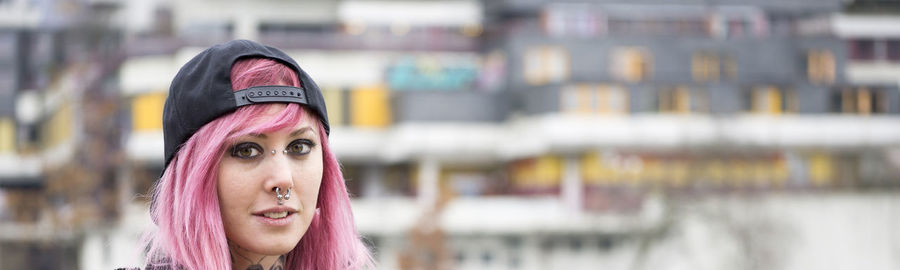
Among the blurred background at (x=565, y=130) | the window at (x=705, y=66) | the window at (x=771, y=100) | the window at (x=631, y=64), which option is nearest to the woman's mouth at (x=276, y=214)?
the blurred background at (x=565, y=130)

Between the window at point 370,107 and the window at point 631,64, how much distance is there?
24.8 feet

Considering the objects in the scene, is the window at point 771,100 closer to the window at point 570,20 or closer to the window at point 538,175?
the window at point 570,20

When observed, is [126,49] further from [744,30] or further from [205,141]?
[205,141]

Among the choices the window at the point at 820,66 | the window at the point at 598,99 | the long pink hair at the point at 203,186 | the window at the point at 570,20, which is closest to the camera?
the long pink hair at the point at 203,186

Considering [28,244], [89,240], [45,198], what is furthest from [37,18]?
[89,240]

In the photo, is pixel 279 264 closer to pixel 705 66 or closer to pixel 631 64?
pixel 631 64

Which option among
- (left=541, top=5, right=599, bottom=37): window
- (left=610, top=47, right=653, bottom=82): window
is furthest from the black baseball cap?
(left=541, top=5, right=599, bottom=37): window

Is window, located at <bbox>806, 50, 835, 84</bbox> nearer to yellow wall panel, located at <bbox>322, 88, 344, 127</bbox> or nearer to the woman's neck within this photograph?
yellow wall panel, located at <bbox>322, 88, 344, 127</bbox>

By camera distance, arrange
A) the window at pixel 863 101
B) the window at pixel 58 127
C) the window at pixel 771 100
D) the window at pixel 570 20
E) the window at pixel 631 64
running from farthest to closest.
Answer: the window at pixel 58 127
the window at pixel 863 101
the window at pixel 570 20
the window at pixel 771 100
the window at pixel 631 64

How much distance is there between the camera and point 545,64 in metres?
48.6

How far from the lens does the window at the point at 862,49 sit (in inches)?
2256

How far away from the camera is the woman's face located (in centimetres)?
299

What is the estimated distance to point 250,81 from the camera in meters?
2.98

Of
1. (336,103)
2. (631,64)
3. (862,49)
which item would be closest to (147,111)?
(336,103)
